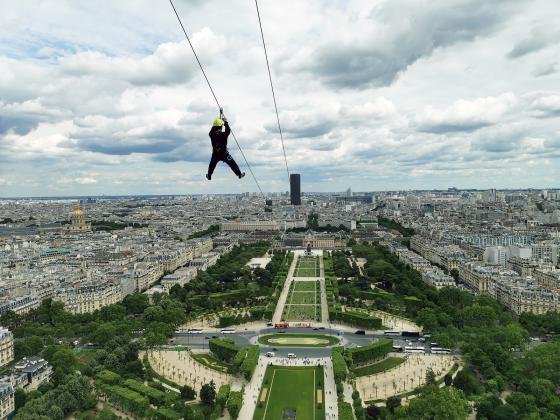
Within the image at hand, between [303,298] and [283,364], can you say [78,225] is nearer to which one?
[303,298]

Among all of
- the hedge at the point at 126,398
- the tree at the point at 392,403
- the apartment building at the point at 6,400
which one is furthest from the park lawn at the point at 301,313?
the apartment building at the point at 6,400

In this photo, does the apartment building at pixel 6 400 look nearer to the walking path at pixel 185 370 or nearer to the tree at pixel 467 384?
the walking path at pixel 185 370

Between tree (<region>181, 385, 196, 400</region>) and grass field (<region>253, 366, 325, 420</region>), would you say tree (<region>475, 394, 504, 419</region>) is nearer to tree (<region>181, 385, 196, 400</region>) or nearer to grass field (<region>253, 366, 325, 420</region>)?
grass field (<region>253, 366, 325, 420</region>)

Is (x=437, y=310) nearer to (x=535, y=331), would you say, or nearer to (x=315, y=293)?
(x=535, y=331)

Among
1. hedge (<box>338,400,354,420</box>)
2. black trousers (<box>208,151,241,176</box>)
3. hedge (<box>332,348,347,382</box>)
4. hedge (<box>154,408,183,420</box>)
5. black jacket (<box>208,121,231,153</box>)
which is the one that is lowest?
hedge (<box>154,408,183,420</box>)

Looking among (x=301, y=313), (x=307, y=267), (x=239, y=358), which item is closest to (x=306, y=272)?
(x=307, y=267)

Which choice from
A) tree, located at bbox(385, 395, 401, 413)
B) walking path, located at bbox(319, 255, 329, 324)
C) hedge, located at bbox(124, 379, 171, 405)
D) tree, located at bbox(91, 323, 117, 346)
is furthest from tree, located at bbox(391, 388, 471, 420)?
tree, located at bbox(91, 323, 117, 346)

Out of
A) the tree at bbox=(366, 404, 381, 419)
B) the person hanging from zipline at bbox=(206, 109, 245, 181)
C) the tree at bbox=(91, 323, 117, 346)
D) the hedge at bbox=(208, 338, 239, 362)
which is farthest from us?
the tree at bbox=(91, 323, 117, 346)
